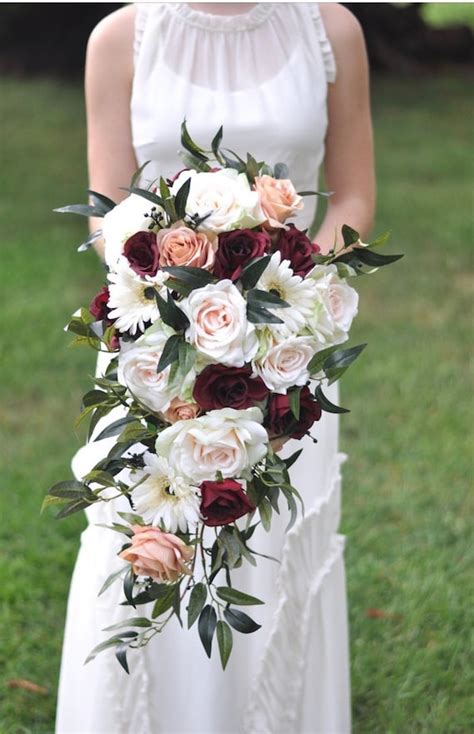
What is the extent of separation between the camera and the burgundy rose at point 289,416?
1892 mm

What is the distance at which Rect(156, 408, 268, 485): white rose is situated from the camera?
183 centimetres

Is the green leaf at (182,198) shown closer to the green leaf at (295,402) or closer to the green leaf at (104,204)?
the green leaf at (104,204)

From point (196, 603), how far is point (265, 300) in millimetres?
567

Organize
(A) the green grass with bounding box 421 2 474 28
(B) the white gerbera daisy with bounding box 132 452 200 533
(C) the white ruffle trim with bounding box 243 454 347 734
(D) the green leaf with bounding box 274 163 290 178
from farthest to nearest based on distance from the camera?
(A) the green grass with bounding box 421 2 474 28
(C) the white ruffle trim with bounding box 243 454 347 734
(D) the green leaf with bounding box 274 163 290 178
(B) the white gerbera daisy with bounding box 132 452 200 533

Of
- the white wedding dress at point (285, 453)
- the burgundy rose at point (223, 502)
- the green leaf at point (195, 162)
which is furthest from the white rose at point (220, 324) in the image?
the white wedding dress at point (285, 453)

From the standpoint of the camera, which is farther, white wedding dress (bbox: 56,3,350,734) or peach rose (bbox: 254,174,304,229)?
white wedding dress (bbox: 56,3,350,734)

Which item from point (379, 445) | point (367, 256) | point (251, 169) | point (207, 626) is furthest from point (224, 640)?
point (379, 445)

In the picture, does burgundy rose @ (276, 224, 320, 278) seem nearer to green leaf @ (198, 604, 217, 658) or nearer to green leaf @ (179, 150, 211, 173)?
green leaf @ (179, 150, 211, 173)

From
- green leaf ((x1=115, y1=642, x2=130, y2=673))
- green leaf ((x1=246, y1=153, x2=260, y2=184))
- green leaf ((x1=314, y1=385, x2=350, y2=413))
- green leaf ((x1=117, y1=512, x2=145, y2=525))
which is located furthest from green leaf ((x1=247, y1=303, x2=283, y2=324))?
green leaf ((x1=115, y1=642, x2=130, y2=673))

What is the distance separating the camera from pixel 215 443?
1828mm

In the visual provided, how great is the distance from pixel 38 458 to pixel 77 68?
30.6ft

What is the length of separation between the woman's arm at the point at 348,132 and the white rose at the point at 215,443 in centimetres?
87

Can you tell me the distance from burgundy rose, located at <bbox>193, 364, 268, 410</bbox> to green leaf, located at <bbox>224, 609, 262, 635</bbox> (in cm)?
44

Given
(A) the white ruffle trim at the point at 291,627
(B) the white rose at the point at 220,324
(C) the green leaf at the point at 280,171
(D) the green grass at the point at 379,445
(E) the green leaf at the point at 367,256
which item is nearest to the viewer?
(B) the white rose at the point at 220,324
